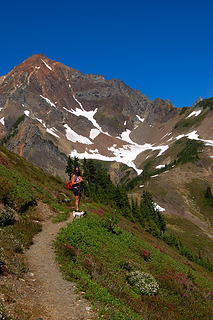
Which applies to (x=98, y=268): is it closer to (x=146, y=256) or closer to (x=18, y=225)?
(x=18, y=225)

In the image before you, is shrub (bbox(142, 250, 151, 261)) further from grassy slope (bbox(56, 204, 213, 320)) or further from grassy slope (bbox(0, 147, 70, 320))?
grassy slope (bbox(0, 147, 70, 320))

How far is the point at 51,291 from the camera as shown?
12.1 meters

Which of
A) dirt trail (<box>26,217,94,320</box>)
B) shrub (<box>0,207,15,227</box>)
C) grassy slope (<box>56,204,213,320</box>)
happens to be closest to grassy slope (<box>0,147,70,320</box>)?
shrub (<box>0,207,15,227</box>)

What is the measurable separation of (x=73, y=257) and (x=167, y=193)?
15636cm

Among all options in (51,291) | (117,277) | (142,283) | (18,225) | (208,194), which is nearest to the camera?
(51,291)

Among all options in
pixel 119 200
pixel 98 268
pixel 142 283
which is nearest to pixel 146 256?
pixel 142 283

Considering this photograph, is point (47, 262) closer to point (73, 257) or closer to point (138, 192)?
point (73, 257)

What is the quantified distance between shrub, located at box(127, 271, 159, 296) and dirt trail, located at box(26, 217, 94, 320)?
455 centimetres

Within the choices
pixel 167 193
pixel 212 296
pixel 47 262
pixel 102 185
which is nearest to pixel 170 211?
pixel 167 193

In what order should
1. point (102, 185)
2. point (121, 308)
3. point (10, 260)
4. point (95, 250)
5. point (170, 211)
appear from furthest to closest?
point (170, 211) → point (102, 185) → point (95, 250) → point (10, 260) → point (121, 308)

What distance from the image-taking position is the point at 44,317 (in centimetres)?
964

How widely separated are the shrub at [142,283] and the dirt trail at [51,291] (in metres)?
4.55

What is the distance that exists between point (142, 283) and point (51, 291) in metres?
6.22

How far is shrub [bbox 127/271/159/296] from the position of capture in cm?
1602
